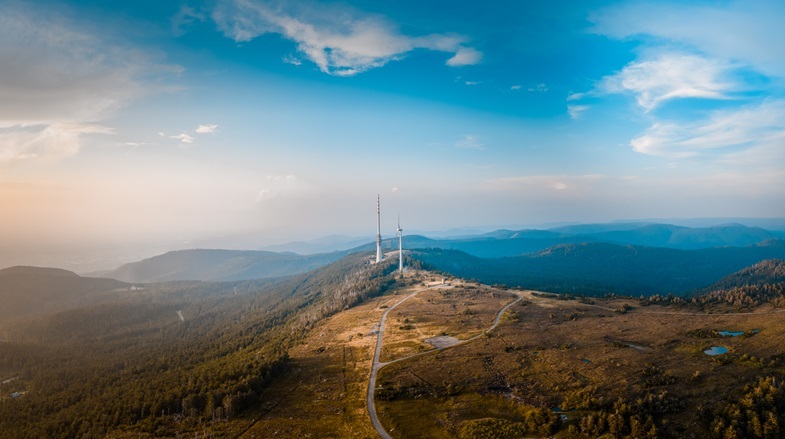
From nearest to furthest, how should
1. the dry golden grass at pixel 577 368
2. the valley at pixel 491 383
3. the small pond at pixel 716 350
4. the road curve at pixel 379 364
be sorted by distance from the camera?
the valley at pixel 491 383
the dry golden grass at pixel 577 368
the road curve at pixel 379 364
the small pond at pixel 716 350

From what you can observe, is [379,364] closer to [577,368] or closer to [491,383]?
[491,383]

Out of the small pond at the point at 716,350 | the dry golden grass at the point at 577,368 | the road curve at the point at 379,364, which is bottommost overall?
the road curve at the point at 379,364

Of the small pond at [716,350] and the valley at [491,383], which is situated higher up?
the small pond at [716,350]

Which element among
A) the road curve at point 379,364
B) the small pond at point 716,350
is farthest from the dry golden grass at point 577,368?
the road curve at point 379,364

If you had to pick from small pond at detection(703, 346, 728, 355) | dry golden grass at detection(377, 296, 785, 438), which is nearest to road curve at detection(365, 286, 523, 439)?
dry golden grass at detection(377, 296, 785, 438)

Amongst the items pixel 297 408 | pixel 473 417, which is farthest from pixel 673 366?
pixel 297 408

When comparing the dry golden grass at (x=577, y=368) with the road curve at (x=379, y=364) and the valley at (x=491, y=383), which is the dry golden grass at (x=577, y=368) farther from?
the road curve at (x=379, y=364)

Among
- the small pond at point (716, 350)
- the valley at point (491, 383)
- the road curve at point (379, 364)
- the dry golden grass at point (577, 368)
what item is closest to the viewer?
the valley at point (491, 383)

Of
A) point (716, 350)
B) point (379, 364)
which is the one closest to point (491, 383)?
point (379, 364)

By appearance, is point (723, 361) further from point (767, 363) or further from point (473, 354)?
point (473, 354)

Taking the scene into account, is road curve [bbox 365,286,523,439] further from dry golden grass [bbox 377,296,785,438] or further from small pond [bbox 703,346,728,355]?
small pond [bbox 703,346,728,355]

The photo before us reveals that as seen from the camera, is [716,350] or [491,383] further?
[716,350]
